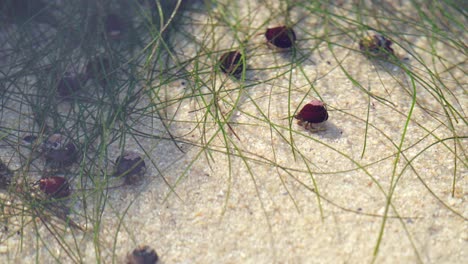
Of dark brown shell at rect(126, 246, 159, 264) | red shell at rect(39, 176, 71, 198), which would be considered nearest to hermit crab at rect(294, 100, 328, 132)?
dark brown shell at rect(126, 246, 159, 264)

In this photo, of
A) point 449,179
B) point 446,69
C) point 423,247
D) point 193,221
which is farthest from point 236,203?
point 446,69

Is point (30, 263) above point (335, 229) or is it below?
below

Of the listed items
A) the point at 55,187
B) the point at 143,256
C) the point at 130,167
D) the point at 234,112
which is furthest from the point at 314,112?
the point at 55,187

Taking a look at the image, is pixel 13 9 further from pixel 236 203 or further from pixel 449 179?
pixel 449 179

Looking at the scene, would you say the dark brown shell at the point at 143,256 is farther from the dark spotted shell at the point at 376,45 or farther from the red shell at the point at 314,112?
the dark spotted shell at the point at 376,45

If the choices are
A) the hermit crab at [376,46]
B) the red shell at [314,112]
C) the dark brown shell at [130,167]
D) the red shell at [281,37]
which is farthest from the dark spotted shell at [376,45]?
the dark brown shell at [130,167]

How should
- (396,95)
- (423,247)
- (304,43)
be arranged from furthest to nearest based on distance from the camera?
(304,43) < (396,95) < (423,247)
